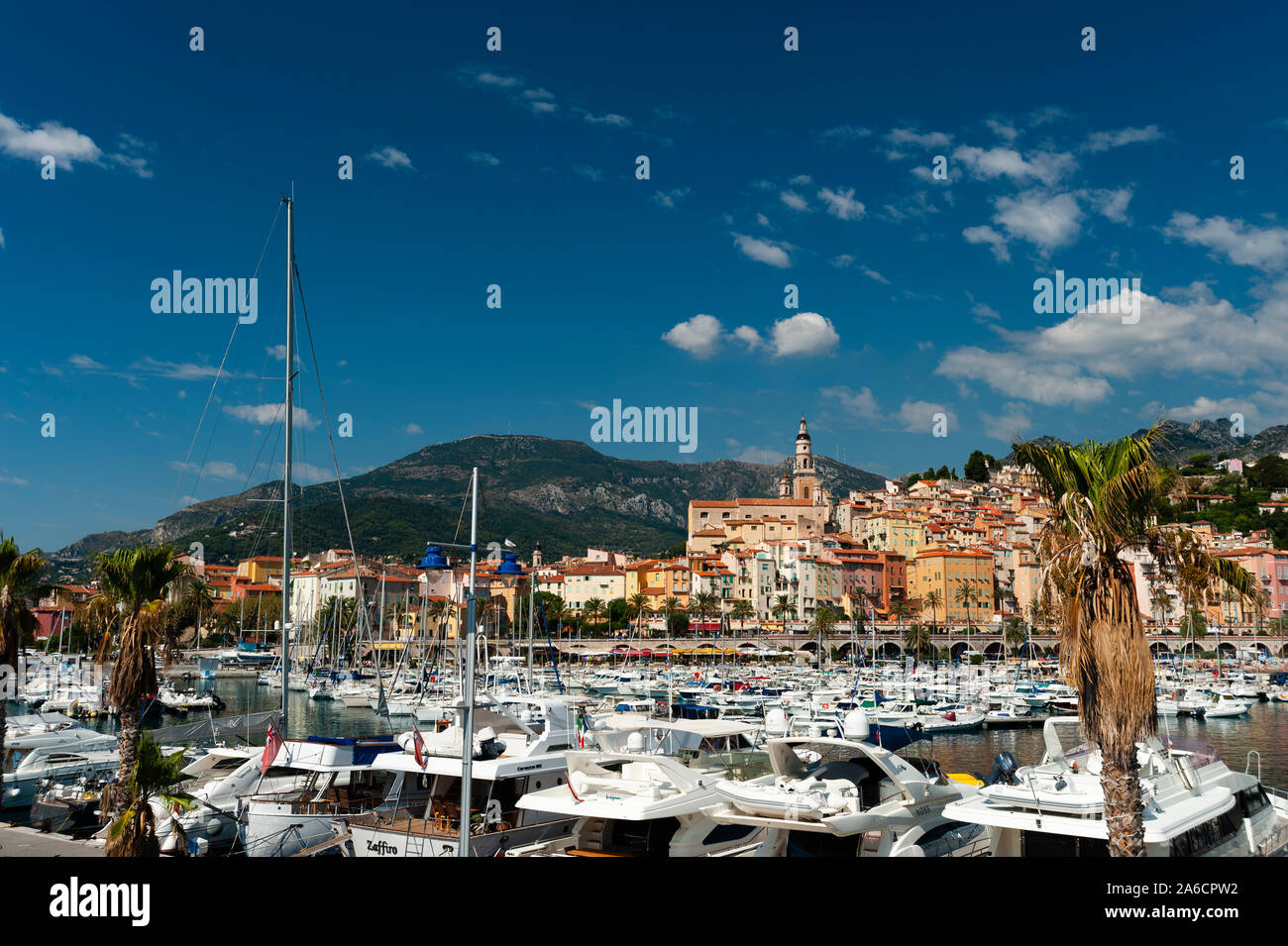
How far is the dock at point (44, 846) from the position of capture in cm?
1316

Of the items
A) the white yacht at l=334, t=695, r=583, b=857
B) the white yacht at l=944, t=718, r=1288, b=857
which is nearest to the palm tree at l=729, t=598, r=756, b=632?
the white yacht at l=334, t=695, r=583, b=857

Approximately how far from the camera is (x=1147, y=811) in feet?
33.4

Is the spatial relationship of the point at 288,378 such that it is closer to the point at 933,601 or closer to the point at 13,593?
the point at 13,593

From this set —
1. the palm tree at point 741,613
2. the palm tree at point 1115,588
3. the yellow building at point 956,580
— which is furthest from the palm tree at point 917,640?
the palm tree at point 1115,588

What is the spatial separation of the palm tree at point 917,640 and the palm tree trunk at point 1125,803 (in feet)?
328

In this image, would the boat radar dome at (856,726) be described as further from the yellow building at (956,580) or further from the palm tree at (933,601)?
the yellow building at (956,580)

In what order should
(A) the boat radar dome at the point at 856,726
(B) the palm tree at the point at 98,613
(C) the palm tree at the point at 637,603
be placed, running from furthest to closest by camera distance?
(C) the palm tree at the point at 637,603
(A) the boat radar dome at the point at 856,726
(B) the palm tree at the point at 98,613

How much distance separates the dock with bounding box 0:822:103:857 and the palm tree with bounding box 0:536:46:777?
4.66ft

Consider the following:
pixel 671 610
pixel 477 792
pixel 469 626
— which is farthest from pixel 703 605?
pixel 469 626

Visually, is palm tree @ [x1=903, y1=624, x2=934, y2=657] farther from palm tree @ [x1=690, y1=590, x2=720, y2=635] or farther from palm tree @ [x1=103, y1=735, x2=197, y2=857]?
palm tree @ [x1=103, y1=735, x2=197, y2=857]

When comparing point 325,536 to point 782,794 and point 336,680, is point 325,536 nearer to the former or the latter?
point 336,680

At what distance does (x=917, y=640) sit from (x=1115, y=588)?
10119cm

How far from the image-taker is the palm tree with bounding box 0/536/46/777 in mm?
13320

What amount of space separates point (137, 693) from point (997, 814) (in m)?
12.2
